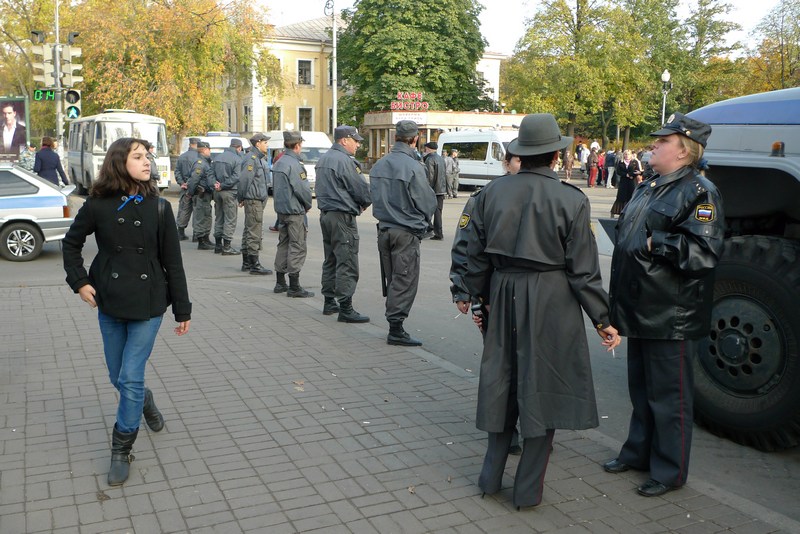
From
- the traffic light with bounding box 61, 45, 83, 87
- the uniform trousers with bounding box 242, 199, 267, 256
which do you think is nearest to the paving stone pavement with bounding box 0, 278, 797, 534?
the uniform trousers with bounding box 242, 199, 267, 256

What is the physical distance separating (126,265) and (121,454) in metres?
1.02

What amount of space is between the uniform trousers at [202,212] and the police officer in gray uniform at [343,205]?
22.1 feet

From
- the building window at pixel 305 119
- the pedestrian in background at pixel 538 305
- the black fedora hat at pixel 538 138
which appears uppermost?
the building window at pixel 305 119

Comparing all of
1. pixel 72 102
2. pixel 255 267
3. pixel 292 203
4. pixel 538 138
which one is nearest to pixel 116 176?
pixel 538 138

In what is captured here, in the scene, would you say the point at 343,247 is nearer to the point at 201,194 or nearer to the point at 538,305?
the point at 538,305

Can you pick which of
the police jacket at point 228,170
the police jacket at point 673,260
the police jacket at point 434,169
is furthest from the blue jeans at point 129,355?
the police jacket at point 434,169

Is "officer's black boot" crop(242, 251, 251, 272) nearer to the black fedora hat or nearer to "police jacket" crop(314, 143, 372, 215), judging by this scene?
"police jacket" crop(314, 143, 372, 215)

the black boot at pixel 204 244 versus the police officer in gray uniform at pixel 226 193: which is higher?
the police officer in gray uniform at pixel 226 193

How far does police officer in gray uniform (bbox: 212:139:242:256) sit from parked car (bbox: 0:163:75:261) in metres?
2.43

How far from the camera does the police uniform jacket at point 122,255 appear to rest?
425cm

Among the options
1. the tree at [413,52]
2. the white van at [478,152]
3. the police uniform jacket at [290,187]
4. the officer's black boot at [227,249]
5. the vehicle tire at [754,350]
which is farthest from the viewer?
the tree at [413,52]

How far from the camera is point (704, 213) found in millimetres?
4152

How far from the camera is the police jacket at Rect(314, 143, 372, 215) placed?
8305mm

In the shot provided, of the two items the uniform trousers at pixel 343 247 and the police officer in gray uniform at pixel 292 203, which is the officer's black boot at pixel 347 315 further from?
the police officer in gray uniform at pixel 292 203
